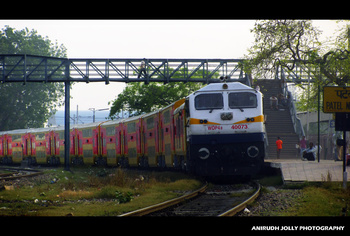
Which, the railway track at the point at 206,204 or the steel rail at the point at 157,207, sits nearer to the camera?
the steel rail at the point at 157,207

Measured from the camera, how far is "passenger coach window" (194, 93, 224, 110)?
18625 millimetres

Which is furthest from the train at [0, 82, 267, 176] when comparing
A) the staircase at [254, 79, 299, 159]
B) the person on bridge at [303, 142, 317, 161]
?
the staircase at [254, 79, 299, 159]

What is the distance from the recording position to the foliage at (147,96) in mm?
51875

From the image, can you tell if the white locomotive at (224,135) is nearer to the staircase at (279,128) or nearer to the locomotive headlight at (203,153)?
the locomotive headlight at (203,153)

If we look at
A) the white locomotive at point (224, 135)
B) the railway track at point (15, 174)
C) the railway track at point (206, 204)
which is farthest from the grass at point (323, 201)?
the railway track at point (15, 174)

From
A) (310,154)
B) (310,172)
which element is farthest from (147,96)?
(310,172)

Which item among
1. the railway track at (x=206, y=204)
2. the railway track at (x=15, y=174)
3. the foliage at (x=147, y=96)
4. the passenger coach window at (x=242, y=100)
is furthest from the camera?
the foliage at (x=147, y=96)

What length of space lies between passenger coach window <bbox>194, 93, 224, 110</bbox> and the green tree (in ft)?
186

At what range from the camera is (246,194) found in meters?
15.6

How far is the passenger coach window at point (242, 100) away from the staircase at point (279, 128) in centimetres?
1368

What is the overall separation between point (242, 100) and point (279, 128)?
1636 centimetres

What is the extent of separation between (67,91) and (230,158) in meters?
19.8
